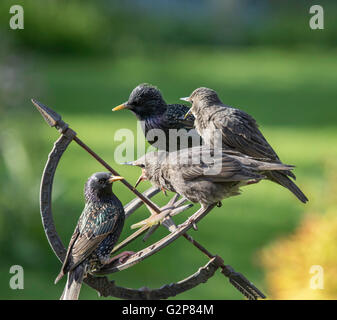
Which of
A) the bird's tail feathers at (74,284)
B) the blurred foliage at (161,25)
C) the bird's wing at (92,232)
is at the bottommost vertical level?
the bird's tail feathers at (74,284)

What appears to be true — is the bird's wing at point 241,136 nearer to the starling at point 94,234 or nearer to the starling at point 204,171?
the starling at point 204,171

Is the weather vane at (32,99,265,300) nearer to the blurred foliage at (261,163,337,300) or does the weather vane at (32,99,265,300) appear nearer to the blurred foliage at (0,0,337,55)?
the blurred foliage at (261,163,337,300)

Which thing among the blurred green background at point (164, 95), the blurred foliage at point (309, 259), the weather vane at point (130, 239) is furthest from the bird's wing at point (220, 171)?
the blurred green background at point (164, 95)

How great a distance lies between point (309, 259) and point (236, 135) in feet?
7.13

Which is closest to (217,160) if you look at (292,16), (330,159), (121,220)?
A: (121,220)

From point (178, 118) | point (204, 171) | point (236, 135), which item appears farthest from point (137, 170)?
point (204, 171)

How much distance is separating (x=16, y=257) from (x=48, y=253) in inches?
14.1

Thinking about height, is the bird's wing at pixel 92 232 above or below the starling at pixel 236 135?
below

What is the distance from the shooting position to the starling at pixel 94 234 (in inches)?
111

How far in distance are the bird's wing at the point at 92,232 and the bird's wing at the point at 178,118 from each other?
53 centimetres

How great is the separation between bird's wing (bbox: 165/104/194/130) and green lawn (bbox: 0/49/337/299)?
242 cm

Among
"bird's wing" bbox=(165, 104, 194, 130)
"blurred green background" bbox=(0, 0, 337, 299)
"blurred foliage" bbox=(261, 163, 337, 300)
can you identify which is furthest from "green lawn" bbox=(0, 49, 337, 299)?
"bird's wing" bbox=(165, 104, 194, 130)

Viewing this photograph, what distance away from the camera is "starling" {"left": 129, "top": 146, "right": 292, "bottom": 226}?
2783mm

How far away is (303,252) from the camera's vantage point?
4969mm
